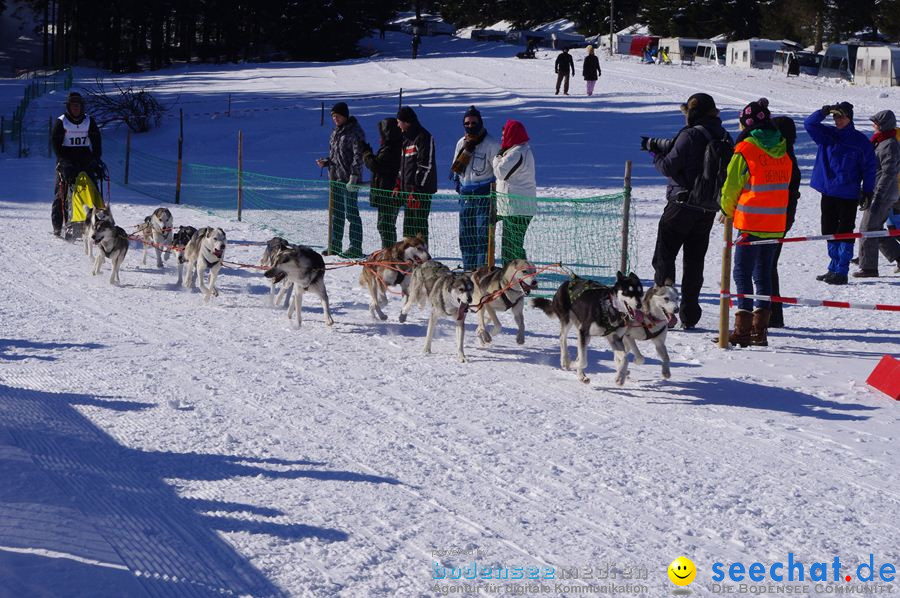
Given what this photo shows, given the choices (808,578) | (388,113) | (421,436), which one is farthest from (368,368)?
(388,113)

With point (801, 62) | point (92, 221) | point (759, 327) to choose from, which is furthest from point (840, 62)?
point (759, 327)

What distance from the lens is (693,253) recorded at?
25.5ft

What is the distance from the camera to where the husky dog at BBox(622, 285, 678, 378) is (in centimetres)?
606

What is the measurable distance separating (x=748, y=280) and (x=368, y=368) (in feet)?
9.17

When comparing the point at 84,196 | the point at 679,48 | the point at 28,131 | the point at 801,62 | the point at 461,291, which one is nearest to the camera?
the point at 461,291

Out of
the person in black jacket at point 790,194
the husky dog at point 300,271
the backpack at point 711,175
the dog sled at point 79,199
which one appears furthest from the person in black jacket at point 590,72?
the husky dog at point 300,271

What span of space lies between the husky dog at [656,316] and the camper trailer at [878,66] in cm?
3589

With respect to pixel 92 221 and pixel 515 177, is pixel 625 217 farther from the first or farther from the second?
pixel 92 221

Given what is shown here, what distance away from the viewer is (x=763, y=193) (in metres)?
7.25

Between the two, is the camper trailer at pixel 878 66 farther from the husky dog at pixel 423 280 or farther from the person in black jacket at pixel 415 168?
the husky dog at pixel 423 280

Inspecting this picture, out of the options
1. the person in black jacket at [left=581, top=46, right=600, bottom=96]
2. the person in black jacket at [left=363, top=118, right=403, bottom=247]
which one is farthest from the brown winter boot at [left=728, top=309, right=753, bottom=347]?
the person in black jacket at [left=581, top=46, right=600, bottom=96]

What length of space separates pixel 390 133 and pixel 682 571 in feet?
24.0

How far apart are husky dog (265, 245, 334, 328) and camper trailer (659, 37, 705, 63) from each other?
48.0 meters

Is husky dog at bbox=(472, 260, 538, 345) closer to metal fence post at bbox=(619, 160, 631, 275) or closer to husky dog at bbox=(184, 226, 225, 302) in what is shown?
metal fence post at bbox=(619, 160, 631, 275)
